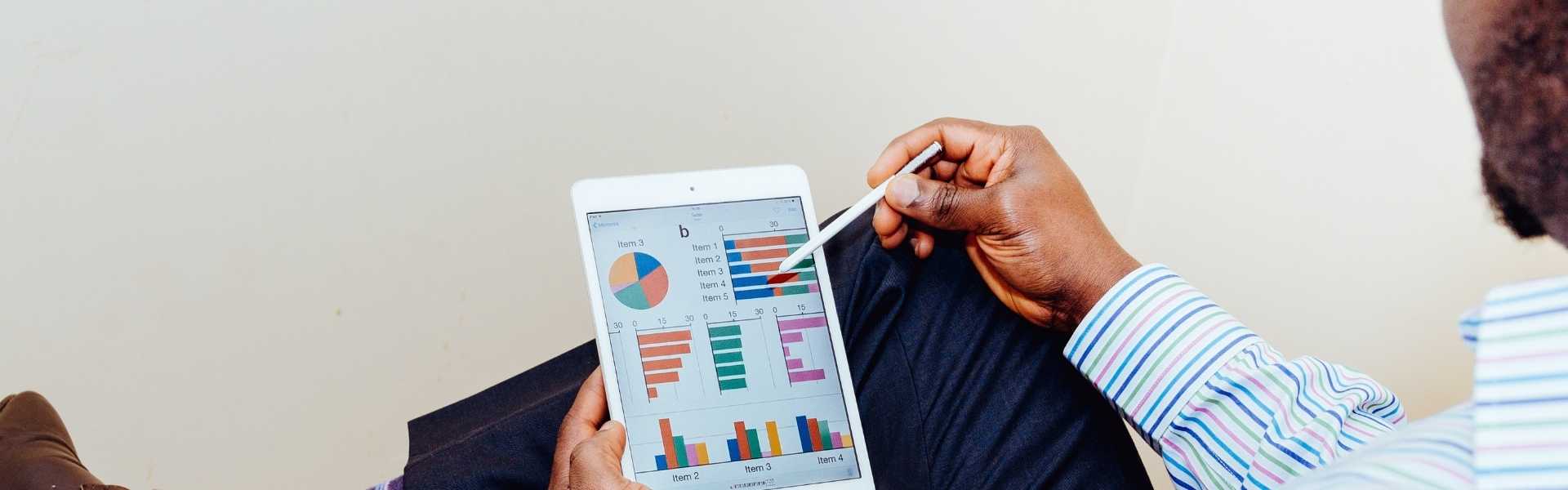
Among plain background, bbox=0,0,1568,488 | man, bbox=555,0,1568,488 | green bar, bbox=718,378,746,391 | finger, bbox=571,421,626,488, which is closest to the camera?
man, bbox=555,0,1568,488

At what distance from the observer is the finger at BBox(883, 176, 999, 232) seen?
80 cm

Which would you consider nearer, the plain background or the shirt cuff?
the shirt cuff

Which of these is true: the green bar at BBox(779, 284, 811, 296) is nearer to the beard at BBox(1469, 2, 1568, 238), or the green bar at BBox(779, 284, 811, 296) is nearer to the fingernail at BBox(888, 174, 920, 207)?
the fingernail at BBox(888, 174, 920, 207)

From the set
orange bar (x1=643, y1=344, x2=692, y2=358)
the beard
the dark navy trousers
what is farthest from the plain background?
the beard

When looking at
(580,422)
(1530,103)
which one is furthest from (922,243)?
(1530,103)

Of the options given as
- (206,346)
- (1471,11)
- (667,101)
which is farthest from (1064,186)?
(206,346)

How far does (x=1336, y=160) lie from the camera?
1301 millimetres

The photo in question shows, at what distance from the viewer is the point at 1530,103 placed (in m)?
0.53

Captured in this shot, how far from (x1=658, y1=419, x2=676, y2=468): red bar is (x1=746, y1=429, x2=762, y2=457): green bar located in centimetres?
5

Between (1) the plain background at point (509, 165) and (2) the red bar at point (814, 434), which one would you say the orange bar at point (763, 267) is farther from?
(1) the plain background at point (509, 165)

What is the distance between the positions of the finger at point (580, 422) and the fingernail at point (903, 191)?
223 millimetres

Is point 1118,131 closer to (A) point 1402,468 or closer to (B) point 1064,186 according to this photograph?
(B) point 1064,186

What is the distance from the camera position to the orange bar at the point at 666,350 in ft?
2.55

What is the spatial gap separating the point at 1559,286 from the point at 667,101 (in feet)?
2.81
